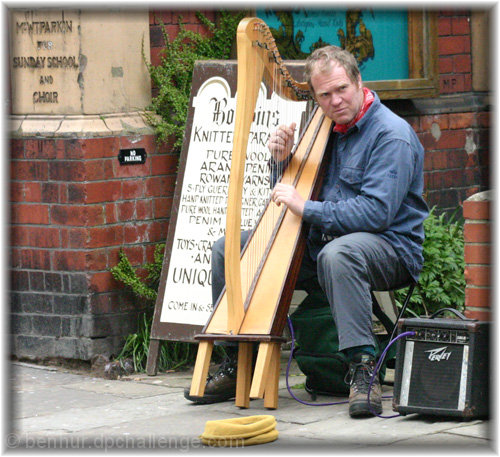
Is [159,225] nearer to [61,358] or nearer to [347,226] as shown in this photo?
[61,358]

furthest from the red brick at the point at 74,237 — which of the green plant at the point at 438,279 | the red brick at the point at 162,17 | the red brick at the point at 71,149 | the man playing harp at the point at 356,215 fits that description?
the green plant at the point at 438,279

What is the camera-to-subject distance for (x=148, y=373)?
5.33m

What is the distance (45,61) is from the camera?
5.41 meters

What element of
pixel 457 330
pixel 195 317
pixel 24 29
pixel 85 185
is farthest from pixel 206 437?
pixel 24 29

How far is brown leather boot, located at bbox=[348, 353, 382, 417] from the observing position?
401cm

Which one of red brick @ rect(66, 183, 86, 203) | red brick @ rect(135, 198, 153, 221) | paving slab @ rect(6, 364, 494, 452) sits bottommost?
paving slab @ rect(6, 364, 494, 452)

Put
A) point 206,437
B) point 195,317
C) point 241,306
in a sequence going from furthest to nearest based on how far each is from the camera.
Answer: point 195,317
point 241,306
point 206,437

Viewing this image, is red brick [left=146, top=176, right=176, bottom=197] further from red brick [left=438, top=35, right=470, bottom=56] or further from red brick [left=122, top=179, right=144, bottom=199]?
red brick [left=438, top=35, right=470, bottom=56]

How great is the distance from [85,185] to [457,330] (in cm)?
228

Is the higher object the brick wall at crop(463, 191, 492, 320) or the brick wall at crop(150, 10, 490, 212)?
the brick wall at crop(150, 10, 490, 212)

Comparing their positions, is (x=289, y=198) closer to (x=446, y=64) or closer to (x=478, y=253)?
(x=478, y=253)

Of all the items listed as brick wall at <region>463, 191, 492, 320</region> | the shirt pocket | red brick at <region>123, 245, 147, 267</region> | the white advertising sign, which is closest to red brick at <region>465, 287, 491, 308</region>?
brick wall at <region>463, 191, 492, 320</region>

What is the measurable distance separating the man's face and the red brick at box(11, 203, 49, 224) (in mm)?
1841

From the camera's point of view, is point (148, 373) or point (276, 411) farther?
point (148, 373)
